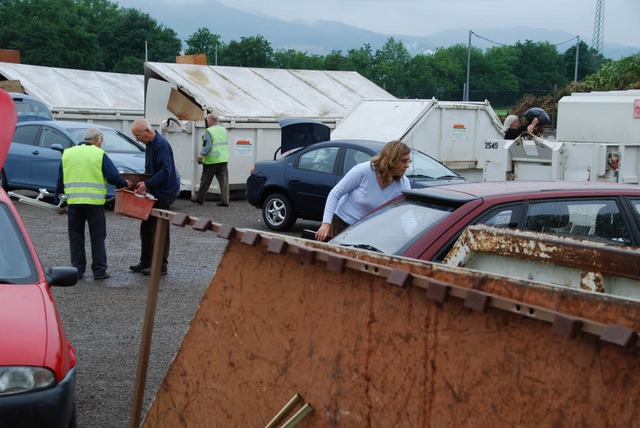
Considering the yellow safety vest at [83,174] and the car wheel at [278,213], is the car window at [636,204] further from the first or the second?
the car wheel at [278,213]

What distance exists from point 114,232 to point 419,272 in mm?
11680

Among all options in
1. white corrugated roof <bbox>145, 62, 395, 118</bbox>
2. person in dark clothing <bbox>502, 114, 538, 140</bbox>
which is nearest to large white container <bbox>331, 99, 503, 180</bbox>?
person in dark clothing <bbox>502, 114, 538, 140</bbox>

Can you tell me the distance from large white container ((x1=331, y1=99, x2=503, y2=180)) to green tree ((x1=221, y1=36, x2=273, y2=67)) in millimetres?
52636

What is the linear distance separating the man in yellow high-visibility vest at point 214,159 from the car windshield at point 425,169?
205 inches

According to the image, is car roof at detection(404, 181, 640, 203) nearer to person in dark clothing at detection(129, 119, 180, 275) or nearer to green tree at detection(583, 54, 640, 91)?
person in dark clothing at detection(129, 119, 180, 275)

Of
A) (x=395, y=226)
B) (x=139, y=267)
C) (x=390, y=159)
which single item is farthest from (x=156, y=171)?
(x=395, y=226)

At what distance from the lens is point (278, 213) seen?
605 inches

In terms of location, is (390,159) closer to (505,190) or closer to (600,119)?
(505,190)

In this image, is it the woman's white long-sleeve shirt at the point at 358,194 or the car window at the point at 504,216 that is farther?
the woman's white long-sleeve shirt at the point at 358,194

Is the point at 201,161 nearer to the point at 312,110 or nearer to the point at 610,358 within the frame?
the point at 312,110

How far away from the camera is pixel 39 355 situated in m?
4.91

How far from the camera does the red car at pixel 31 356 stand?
15.5 feet

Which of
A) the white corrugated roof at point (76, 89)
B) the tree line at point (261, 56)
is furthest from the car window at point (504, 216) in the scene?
the tree line at point (261, 56)

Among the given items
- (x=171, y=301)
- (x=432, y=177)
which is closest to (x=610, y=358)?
(x=171, y=301)
